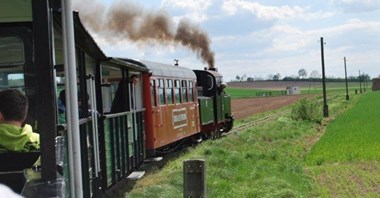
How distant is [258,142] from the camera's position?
21.4 meters

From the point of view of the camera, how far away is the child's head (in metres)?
3.56

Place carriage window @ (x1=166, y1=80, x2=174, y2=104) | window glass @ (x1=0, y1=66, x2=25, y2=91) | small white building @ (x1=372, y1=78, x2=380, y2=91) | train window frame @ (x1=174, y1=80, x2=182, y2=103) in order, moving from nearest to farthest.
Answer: window glass @ (x1=0, y1=66, x2=25, y2=91) < carriage window @ (x1=166, y1=80, x2=174, y2=104) < train window frame @ (x1=174, y1=80, x2=182, y2=103) < small white building @ (x1=372, y1=78, x2=380, y2=91)

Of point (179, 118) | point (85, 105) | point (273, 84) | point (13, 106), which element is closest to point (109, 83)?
point (85, 105)

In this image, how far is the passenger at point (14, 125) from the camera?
3562 mm

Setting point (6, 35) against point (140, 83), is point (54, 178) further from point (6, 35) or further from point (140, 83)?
point (140, 83)

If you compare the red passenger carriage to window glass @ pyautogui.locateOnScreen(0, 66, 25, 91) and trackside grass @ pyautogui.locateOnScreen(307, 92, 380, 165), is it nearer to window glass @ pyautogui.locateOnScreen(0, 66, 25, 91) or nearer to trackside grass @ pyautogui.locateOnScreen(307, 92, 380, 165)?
trackside grass @ pyautogui.locateOnScreen(307, 92, 380, 165)

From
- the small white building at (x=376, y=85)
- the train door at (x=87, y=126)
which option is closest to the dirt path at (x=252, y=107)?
the train door at (x=87, y=126)

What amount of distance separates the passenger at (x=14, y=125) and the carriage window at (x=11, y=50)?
36 centimetres

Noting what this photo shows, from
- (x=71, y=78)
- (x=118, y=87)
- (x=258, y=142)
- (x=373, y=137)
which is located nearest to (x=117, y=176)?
(x=118, y=87)

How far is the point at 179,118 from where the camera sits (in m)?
16.4

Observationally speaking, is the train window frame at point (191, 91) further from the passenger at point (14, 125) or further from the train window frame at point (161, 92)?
the passenger at point (14, 125)

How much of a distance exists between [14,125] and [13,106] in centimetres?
11

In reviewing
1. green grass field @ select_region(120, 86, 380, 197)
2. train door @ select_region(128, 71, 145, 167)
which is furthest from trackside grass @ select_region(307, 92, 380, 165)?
train door @ select_region(128, 71, 145, 167)

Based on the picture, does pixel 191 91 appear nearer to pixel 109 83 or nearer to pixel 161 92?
pixel 161 92
